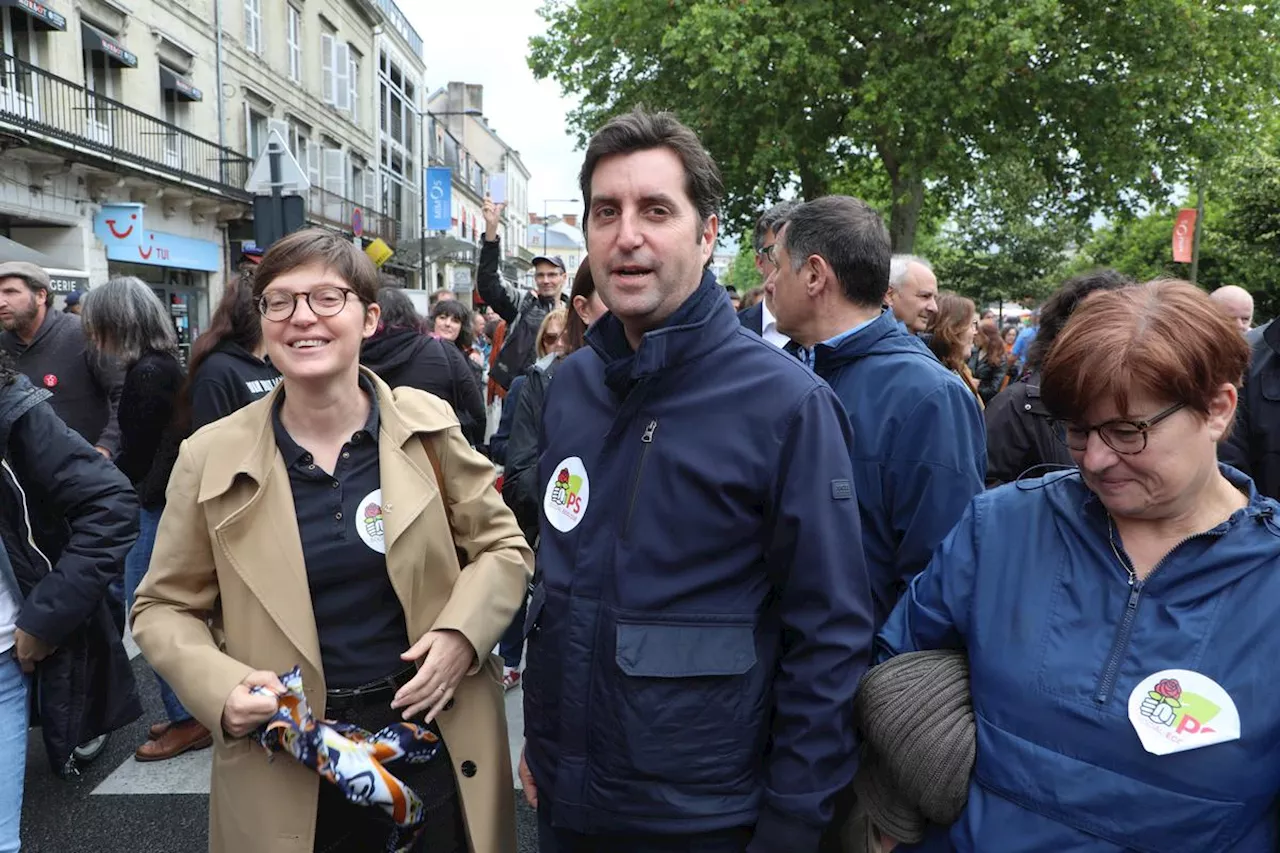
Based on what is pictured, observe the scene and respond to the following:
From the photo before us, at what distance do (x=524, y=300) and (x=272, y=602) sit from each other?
501 cm

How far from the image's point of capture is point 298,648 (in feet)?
6.73

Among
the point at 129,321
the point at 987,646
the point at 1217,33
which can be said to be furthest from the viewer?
the point at 1217,33

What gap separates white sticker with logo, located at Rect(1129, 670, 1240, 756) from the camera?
1.43m

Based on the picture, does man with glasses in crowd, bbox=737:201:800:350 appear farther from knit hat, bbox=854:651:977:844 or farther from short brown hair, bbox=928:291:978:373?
knit hat, bbox=854:651:977:844

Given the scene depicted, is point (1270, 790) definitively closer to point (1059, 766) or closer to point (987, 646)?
point (1059, 766)

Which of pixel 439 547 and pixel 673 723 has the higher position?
pixel 439 547

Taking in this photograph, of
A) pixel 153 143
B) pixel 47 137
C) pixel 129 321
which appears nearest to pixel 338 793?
pixel 129 321

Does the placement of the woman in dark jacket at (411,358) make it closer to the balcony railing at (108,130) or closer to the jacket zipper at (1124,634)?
the jacket zipper at (1124,634)

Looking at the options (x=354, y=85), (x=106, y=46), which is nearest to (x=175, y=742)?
(x=106, y=46)

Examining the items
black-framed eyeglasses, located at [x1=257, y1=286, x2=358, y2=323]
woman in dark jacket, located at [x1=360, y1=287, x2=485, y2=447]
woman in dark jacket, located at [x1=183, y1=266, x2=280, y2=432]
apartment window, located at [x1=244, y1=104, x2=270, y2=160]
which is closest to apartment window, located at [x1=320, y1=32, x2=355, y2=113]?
apartment window, located at [x1=244, y1=104, x2=270, y2=160]

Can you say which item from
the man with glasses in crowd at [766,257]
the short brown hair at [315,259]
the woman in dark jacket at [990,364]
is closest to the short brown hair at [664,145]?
the short brown hair at [315,259]

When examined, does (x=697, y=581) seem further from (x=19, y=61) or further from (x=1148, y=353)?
(x=19, y=61)

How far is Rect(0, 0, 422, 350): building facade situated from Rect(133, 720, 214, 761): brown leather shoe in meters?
4.17

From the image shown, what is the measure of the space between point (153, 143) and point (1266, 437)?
20.1 meters
